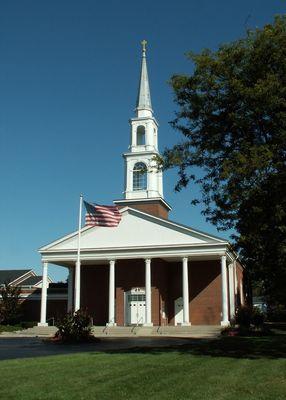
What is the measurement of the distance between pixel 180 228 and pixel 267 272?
80.1ft

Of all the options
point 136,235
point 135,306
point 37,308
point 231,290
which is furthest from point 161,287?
point 37,308

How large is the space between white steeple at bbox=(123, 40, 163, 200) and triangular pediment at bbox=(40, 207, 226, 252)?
3.36 m

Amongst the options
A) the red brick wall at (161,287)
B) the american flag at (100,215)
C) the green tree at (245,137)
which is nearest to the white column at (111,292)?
the red brick wall at (161,287)

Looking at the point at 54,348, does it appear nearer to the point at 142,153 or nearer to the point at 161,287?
the point at 161,287

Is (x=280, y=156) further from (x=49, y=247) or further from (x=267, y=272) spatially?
(x=49, y=247)

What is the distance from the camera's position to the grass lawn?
398 inches

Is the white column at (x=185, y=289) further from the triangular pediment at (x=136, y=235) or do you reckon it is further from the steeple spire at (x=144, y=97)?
the steeple spire at (x=144, y=97)

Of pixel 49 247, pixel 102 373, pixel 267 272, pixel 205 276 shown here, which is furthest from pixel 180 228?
pixel 102 373

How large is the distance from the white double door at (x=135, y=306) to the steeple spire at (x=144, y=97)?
16.7 m

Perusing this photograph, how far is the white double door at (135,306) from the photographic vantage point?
45844 millimetres

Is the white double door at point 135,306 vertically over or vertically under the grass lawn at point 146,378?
over

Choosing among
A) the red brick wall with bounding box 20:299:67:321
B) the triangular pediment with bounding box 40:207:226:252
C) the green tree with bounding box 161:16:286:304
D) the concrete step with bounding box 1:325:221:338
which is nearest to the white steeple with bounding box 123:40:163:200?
the triangular pediment with bounding box 40:207:226:252

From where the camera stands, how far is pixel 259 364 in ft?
50.7

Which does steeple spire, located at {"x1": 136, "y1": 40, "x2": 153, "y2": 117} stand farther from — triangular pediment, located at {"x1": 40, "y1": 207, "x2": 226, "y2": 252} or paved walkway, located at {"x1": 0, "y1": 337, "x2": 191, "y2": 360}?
paved walkway, located at {"x1": 0, "y1": 337, "x2": 191, "y2": 360}
